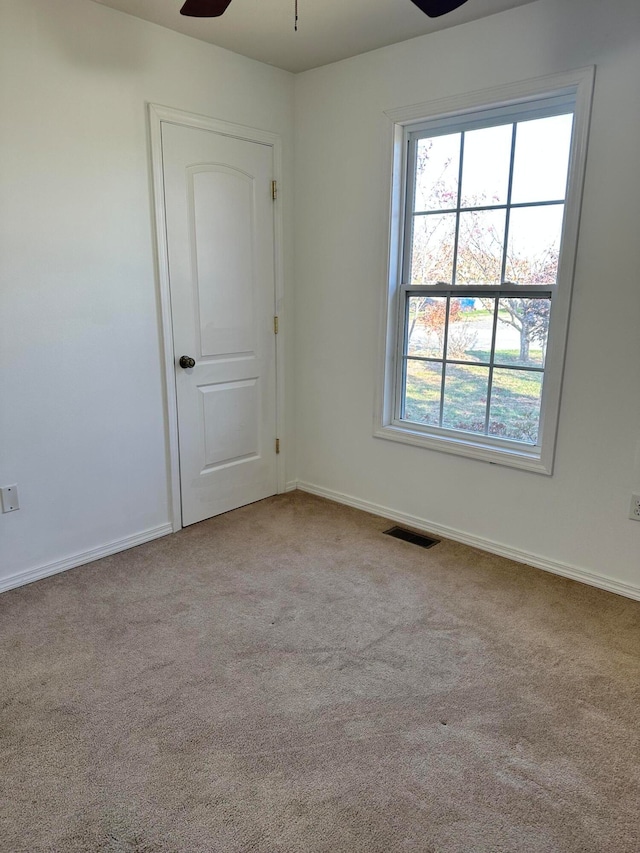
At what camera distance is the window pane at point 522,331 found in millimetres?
2686

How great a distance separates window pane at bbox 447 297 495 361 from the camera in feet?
9.42

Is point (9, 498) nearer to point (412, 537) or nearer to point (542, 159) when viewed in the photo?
point (412, 537)

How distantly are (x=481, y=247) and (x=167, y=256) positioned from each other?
1.57m

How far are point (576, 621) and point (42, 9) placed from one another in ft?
10.9

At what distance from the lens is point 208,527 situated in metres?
3.27

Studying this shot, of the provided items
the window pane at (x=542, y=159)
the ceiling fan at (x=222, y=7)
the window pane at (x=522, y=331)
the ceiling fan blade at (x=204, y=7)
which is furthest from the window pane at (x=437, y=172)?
the ceiling fan blade at (x=204, y=7)

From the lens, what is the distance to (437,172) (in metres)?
2.96

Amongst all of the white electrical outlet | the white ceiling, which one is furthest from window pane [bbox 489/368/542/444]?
the white electrical outlet

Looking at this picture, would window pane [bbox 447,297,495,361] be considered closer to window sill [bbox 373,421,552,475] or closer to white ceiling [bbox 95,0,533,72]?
window sill [bbox 373,421,552,475]

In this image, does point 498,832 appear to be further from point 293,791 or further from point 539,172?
point 539,172

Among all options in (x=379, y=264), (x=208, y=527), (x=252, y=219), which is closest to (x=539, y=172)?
(x=379, y=264)

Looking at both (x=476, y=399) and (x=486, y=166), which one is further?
(x=476, y=399)

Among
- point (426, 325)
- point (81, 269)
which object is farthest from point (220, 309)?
point (426, 325)

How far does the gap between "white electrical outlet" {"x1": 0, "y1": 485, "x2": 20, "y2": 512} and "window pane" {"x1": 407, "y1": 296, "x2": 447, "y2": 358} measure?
6.86 feet
